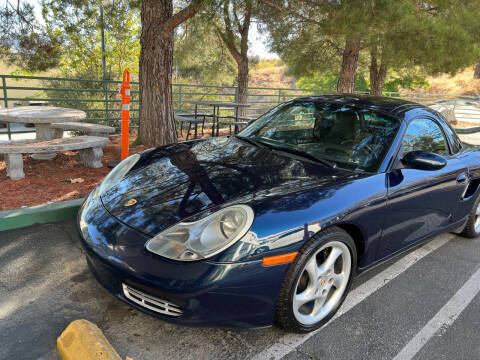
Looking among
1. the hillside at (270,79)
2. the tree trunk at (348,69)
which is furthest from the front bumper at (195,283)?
the hillside at (270,79)

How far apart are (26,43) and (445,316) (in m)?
7.71

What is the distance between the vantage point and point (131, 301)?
2.11m

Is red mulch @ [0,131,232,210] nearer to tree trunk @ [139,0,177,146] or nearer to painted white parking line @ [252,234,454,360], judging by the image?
tree trunk @ [139,0,177,146]

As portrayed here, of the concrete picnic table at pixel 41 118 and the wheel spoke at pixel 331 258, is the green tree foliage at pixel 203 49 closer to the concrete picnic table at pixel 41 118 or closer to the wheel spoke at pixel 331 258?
the concrete picnic table at pixel 41 118

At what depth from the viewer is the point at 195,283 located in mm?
1923

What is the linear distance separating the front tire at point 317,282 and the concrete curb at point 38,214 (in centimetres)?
255

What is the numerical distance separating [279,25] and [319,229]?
9.29 metres

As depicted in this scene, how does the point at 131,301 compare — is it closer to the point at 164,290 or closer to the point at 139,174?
the point at 164,290

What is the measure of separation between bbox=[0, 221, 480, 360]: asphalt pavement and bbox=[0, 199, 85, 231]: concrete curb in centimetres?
26

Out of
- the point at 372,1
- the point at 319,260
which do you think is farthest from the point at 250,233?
the point at 372,1

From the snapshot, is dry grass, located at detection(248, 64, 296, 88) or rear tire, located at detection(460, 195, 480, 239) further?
dry grass, located at detection(248, 64, 296, 88)

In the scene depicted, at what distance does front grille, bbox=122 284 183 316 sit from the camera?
1.99m

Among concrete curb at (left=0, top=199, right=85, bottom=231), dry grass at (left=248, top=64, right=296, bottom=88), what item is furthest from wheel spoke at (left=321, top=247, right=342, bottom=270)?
dry grass at (left=248, top=64, right=296, bottom=88)

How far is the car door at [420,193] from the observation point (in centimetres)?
274
